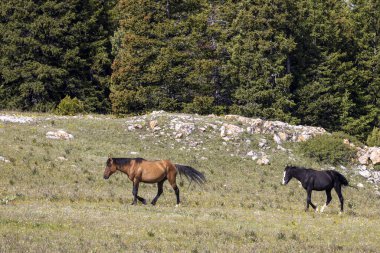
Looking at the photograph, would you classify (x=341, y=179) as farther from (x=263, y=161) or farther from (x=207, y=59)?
(x=207, y=59)

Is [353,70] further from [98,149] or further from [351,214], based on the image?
[351,214]

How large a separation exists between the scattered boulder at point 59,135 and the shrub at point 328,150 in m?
14.1

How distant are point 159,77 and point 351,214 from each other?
98.7 ft

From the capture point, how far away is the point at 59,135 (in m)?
36.2

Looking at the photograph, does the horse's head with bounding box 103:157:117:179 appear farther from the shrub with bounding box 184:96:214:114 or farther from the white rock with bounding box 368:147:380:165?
the shrub with bounding box 184:96:214:114

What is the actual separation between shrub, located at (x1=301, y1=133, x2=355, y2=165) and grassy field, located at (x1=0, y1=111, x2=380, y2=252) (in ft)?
3.05

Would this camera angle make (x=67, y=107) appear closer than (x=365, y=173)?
No

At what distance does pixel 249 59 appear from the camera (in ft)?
168

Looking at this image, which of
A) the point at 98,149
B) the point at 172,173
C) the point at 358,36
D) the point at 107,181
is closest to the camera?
the point at 172,173

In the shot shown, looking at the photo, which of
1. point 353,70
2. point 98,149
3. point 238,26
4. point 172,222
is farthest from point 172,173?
point 353,70

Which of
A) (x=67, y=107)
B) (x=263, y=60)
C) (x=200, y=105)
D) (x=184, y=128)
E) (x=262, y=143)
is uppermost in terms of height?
(x=263, y=60)

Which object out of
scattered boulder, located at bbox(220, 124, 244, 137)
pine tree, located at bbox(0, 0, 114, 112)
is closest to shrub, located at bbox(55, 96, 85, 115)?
pine tree, located at bbox(0, 0, 114, 112)

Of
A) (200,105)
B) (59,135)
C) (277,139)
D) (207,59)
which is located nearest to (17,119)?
(59,135)

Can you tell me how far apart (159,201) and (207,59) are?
30519 millimetres
